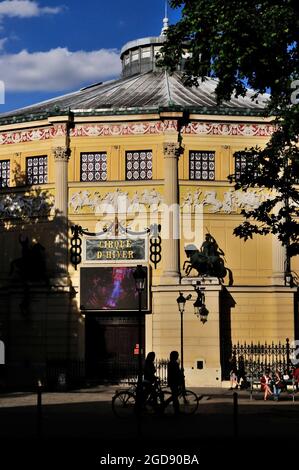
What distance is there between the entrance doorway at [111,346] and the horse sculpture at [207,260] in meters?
4.18

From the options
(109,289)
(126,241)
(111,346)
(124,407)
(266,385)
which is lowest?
(266,385)

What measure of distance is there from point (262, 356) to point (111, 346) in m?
7.88

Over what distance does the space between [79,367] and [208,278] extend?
8.08m

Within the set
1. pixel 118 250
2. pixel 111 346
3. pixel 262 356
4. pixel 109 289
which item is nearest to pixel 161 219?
pixel 118 250

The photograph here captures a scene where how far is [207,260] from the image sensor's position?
4278cm

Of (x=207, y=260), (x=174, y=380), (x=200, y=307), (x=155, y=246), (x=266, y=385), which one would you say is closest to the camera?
(x=174, y=380)

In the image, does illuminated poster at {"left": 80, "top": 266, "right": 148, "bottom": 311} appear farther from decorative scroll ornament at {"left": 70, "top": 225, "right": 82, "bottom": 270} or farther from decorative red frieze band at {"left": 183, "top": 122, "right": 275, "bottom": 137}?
decorative red frieze band at {"left": 183, "top": 122, "right": 275, "bottom": 137}

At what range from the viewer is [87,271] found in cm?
4394

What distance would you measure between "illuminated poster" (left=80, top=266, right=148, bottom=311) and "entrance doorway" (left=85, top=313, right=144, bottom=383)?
86cm

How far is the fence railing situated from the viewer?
4191 cm

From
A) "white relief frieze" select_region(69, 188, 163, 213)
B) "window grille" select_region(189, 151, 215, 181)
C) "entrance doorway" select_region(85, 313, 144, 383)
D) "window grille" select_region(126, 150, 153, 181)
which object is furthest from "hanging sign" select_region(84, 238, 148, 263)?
"window grille" select_region(189, 151, 215, 181)

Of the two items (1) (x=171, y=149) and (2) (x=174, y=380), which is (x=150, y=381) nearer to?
(2) (x=174, y=380)

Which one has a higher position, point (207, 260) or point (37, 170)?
point (37, 170)

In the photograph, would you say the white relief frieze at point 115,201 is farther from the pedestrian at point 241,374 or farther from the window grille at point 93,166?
the pedestrian at point 241,374
